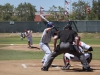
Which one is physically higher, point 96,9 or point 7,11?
point 96,9

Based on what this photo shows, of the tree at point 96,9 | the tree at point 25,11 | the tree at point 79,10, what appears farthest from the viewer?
the tree at point 25,11

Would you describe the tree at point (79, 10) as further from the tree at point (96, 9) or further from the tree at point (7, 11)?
the tree at point (7, 11)

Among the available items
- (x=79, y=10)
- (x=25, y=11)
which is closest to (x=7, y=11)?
(x=25, y=11)

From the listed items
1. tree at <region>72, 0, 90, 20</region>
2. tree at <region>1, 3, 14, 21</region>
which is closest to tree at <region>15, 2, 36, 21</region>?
tree at <region>1, 3, 14, 21</region>

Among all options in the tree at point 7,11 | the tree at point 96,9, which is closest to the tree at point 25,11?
the tree at point 7,11

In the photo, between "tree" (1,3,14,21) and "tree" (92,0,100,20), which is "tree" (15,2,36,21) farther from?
"tree" (92,0,100,20)

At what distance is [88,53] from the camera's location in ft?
38.8

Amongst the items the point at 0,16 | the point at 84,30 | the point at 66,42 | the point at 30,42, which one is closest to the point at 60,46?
the point at 66,42

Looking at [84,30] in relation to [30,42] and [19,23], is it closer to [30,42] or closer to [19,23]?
[19,23]

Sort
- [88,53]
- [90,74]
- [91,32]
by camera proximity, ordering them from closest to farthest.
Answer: [90,74] < [88,53] < [91,32]

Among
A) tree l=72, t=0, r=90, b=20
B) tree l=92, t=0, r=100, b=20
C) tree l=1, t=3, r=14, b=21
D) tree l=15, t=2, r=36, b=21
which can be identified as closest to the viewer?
tree l=92, t=0, r=100, b=20

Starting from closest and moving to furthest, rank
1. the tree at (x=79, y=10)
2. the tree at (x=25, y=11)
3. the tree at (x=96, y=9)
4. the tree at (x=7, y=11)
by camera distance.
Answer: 1. the tree at (x=96, y=9)
2. the tree at (x=79, y=10)
3. the tree at (x=7, y=11)
4. the tree at (x=25, y=11)

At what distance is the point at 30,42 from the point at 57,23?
103 ft

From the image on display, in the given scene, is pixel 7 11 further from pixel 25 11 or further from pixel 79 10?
pixel 79 10
